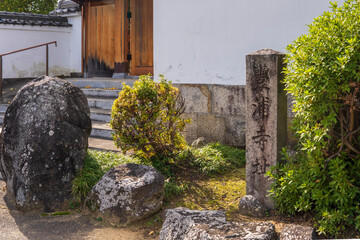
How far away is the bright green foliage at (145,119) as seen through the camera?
5973mm

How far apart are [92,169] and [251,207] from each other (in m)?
2.09

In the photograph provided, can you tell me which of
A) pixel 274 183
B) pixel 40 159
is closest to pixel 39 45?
pixel 40 159

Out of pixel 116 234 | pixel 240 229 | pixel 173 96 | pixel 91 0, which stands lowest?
pixel 116 234

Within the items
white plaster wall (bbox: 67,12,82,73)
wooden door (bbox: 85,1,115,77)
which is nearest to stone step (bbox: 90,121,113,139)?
wooden door (bbox: 85,1,115,77)

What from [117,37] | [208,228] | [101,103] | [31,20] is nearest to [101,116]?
[101,103]

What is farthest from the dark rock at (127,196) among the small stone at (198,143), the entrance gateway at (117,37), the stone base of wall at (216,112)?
the entrance gateway at (117,37)

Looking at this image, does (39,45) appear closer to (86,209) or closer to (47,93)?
(47,93)

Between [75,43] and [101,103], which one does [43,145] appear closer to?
[101,103]

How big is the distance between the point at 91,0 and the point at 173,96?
276 inches

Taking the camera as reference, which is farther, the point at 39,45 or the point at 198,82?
the point at 39,45

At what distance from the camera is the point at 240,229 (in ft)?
12.8

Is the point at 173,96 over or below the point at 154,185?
over

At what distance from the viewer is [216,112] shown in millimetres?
7301

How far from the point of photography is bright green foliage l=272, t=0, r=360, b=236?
13.0 feet
